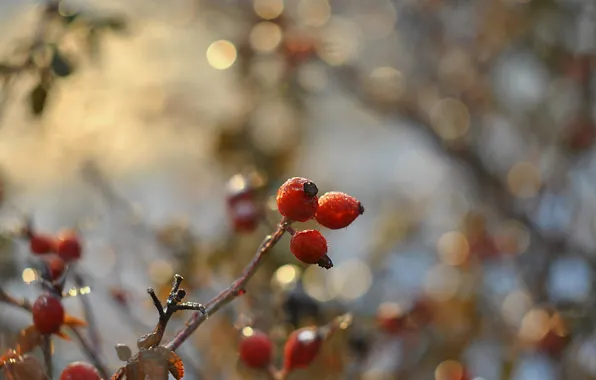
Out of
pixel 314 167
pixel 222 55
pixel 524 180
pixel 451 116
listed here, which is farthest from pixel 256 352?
pixel 314 167

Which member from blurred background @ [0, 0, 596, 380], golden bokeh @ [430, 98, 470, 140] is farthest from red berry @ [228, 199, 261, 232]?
golden bokeh @ [430, 98, 470, 140]

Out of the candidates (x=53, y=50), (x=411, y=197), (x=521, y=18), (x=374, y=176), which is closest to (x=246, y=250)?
(x=53, y=50)

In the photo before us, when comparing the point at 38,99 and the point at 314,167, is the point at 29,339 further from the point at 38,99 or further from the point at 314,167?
the point at 314,167

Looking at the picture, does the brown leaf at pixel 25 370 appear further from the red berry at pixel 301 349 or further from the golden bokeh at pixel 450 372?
the golden bokeh at pixel 450 372

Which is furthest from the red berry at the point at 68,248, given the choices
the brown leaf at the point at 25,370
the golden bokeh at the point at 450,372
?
the golden bokeh at the point at 450,372

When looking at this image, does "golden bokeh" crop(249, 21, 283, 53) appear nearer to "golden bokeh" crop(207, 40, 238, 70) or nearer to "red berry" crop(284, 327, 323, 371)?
"golden bokeh" crop(207, 40, 238, 70)

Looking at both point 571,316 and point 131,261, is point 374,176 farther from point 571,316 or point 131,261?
point 571,316
